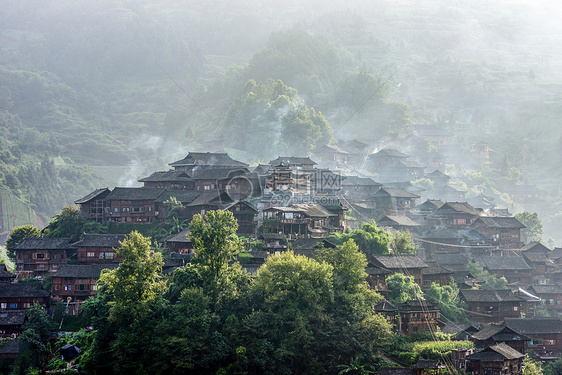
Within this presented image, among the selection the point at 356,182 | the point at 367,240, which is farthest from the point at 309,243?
the point at 356,182

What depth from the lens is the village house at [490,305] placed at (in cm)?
5609

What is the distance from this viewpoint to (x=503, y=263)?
6612 cm

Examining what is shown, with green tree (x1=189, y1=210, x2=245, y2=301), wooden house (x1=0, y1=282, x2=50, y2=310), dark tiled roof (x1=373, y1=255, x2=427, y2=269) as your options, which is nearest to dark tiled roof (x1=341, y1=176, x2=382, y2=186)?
dark tiled roof (x1=373, y1=255, x2=427, y2=269)

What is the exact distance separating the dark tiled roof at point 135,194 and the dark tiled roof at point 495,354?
35.0 m

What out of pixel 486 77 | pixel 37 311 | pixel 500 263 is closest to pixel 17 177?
pixel 37 311

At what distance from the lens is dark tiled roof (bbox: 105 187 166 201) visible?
64250 millimetres

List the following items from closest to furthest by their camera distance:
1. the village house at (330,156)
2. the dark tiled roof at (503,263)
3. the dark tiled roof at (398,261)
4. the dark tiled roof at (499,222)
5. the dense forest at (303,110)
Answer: the dark tiled roof at (398,261) → the dark tiled roof at (503,263) → the dark tiled roof at (499,222) → the village house at (330,156) → the dense forest at (303,110)

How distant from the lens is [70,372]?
4369 cm

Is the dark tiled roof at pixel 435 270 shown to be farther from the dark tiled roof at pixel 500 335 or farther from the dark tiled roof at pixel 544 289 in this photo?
the dark tiled roof at pixel 544 289

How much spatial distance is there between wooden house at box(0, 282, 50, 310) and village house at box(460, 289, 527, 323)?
36.5m

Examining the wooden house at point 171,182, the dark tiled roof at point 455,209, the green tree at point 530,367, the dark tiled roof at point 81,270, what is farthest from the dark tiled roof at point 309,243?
the dark tiled roof at point 455,209

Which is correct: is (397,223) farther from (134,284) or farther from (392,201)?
(134,284)

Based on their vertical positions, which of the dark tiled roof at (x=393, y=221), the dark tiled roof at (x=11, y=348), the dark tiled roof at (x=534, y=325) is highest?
the dark tiled roof at (x=393, y=221)

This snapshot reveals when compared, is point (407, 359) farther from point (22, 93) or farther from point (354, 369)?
point (22, 93)
